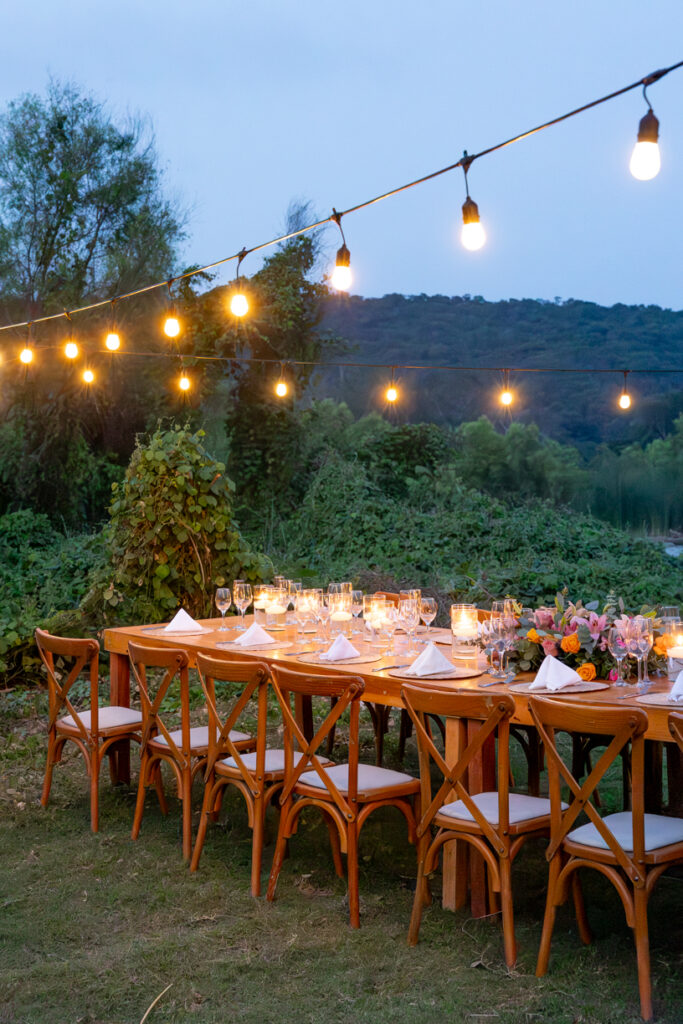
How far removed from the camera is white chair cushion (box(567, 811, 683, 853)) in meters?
3.05

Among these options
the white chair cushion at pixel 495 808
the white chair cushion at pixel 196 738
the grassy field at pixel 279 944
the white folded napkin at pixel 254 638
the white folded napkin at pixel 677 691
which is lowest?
the grassy field at pixel 279 944

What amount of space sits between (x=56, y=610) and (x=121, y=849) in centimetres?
467

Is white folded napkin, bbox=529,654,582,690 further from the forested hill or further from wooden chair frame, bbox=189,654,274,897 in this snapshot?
the forested hill

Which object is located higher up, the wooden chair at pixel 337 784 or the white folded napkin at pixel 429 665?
the white folded napkin at pixel 429 665

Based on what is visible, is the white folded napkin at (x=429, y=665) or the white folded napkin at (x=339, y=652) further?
the white folded napkin at (x=339, y=652)

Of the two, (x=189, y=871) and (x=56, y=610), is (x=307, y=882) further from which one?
(x=56, y=610)

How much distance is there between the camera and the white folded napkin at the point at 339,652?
434cm

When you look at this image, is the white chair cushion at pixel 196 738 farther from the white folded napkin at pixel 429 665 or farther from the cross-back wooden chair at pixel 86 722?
the white folded napkin at pixel 429 665

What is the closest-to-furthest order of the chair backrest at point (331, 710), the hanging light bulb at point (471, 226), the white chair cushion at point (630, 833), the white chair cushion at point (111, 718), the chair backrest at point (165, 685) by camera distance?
the white chair cushion at point (630, 833) → the chair backrest at point (331, 710) → the hanging light bulb at point (471, 226) → the chair backrest at point (165, 685) → the white chair cushion at point (111, 718)

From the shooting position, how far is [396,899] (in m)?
3.92

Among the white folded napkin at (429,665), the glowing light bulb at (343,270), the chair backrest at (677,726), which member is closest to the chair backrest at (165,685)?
the white folded napkin at (429,665)

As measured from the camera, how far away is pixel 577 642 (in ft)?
12.6

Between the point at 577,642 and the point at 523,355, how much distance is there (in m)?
10.7

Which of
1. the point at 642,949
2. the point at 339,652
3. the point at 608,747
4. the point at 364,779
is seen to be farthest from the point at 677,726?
the point at 339,652
